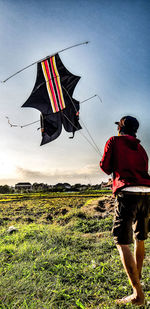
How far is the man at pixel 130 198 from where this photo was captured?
161 centimetres

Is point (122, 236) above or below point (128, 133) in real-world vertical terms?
below

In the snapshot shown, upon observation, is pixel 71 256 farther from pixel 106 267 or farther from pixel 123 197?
pixel 123 197

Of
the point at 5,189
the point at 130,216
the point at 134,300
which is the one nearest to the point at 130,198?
the point at 130,216

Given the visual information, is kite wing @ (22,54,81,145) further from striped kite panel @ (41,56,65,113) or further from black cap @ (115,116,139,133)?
black cap @ (115,116,139,133)

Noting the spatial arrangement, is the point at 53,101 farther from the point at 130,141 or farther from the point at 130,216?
the point at 130,216

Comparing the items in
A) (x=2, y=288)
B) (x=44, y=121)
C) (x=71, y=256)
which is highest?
(x=44, y=121)

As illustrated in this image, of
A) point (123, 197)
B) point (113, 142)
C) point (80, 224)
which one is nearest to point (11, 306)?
point (123, 197)

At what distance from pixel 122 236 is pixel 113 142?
84 centimetres

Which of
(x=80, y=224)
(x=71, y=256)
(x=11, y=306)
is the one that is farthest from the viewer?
(x=80, y=224)

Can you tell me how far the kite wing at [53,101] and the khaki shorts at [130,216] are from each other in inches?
103

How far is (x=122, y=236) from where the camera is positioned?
5.41ft

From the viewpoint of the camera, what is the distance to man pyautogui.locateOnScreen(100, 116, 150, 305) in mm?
1609

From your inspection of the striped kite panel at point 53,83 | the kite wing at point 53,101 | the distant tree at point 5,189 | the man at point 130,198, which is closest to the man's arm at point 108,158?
the man at point 130,198

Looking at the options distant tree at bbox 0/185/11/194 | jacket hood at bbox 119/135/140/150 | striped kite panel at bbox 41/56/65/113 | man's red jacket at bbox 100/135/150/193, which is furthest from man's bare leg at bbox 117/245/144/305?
distant tree at bbox 0/185/11/194
